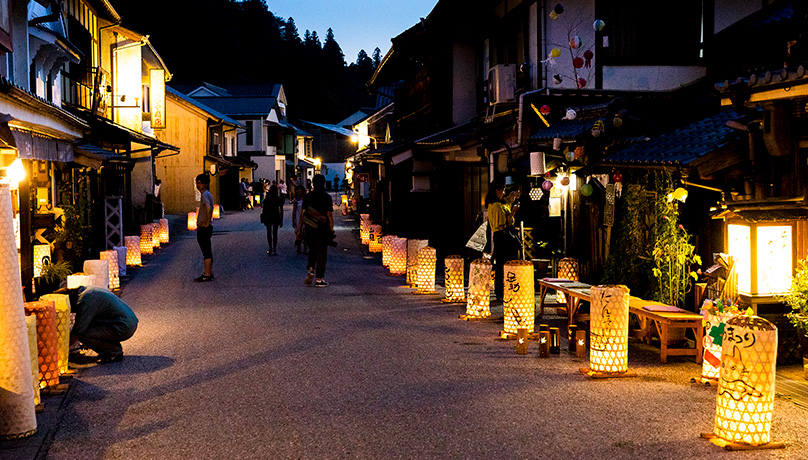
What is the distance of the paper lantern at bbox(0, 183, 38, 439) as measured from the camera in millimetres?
6141

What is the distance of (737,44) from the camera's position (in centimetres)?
1518

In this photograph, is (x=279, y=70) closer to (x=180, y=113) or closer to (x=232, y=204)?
(x=232, y=204)

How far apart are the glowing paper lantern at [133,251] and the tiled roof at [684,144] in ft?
43.0

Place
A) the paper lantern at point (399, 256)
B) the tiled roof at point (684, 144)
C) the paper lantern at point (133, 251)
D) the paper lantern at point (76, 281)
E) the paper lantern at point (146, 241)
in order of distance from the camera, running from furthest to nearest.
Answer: the paper lantern at point (146, 241) → the paper lantern at point (133, 251) → the paper lantern at point (399, 256) → the tiled roof at point (684, 144) → the paper lantern at point (76, 281)

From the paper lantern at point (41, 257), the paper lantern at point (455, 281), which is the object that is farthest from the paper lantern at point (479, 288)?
the paper lantern at point (41, 257)

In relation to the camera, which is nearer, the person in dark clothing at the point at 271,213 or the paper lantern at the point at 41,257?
the paper lantern at the point at 41,257

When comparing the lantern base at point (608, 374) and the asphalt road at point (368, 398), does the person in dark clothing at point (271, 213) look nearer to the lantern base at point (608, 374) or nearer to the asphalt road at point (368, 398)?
the asphalt road at point (368, 398)

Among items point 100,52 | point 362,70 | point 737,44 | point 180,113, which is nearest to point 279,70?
point 362,70

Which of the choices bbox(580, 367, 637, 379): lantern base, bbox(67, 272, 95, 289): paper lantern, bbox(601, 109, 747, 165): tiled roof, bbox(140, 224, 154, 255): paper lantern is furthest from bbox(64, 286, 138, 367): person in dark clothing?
bbox(140, 224, 154, 255): paper lantern

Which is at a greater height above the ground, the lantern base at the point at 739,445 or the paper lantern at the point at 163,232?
the paper lantern at the point at 163,232

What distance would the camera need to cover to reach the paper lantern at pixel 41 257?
1497cm

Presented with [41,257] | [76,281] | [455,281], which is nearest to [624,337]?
[455,281]

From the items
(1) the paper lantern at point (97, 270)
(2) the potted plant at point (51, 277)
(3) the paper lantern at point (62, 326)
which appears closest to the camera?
(3) the paper lantern at point (62, 326)

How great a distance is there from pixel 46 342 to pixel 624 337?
6.00 meters
